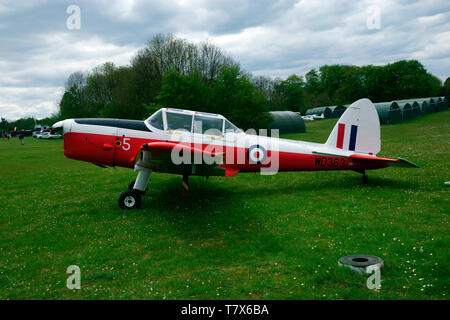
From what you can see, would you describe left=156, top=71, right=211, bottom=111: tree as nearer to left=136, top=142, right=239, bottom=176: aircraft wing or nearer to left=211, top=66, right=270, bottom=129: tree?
left=211, top=66, right=270, bottom=129: tree

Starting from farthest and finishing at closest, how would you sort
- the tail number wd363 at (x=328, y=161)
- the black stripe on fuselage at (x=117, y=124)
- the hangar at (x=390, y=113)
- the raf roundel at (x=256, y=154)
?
the hangar at (x=390, y=113) → the tail number wd363 at (x=328, y=161) → the raf roundel at (x=256, y=154) → the black stripe on fuselage at (x=117, y=124)

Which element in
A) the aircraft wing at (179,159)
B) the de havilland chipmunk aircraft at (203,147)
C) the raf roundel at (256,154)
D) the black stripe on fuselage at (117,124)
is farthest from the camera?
the raf roundel at (256,154)

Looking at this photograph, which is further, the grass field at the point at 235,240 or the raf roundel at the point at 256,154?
the raf roundel at the point at 256,154

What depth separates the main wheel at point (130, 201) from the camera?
26.2ft

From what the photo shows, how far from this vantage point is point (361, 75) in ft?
279

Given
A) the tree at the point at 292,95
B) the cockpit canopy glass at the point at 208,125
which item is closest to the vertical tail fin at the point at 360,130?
the cockpit canopy glass at the point at 208,125

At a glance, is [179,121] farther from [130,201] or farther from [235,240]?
[235,240]

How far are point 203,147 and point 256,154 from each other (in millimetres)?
1638

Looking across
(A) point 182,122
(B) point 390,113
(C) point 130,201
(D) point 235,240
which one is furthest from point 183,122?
(B) point 390,113

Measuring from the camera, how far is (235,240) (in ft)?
18.9

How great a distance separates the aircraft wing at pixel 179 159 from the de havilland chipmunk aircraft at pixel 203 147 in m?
Result: 0.02

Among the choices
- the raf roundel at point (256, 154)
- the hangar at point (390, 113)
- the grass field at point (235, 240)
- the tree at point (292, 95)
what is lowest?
the grass field at point (235, 240)

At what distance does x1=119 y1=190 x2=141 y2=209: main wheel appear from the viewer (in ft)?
26.2

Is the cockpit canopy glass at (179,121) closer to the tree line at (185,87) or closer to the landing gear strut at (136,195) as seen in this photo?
the landing gear strut at (136,195)
